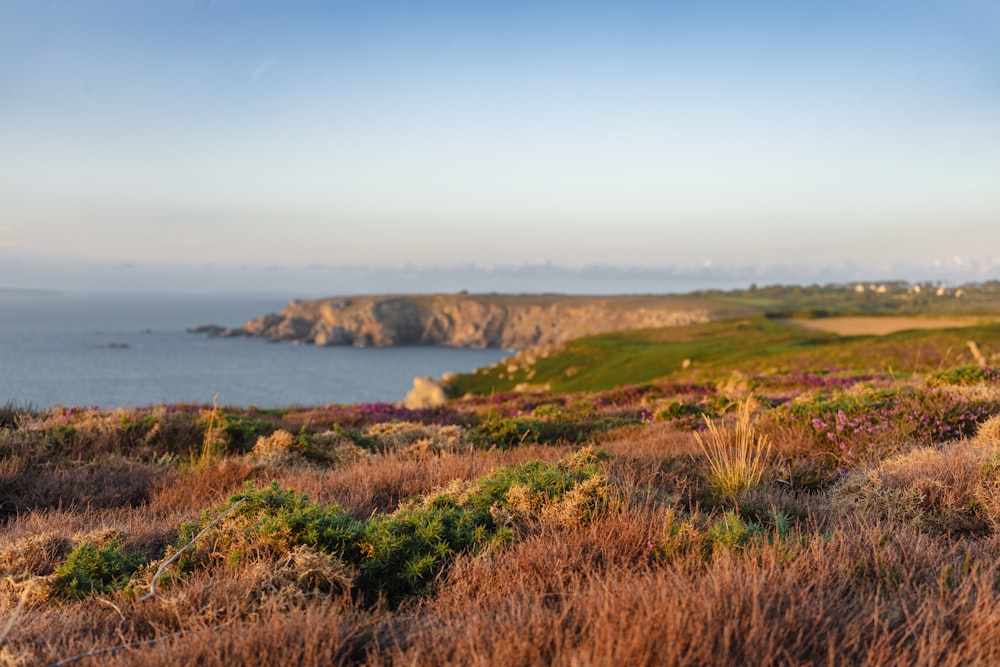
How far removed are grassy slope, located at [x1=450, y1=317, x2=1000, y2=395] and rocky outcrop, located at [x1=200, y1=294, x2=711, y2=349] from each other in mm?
99150

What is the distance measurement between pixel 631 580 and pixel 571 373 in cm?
4982

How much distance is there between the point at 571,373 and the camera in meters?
53.0

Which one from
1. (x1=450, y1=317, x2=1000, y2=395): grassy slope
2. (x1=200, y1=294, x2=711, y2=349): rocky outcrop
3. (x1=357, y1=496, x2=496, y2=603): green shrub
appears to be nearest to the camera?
(x1=357, y1=496, x2=496, y2=603): green shrub

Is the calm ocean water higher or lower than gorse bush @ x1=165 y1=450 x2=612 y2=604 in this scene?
lower

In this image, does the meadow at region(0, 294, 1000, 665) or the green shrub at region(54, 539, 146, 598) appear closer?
the meadow at region(0, 294, 1000, 665)

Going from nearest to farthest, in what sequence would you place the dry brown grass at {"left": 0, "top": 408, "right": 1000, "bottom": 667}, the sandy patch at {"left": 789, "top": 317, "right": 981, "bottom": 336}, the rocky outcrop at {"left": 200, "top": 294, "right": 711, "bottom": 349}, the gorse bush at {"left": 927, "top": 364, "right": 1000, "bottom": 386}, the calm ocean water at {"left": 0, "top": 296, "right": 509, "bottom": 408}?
the dry brown grass at {"left": 0, "top": 408, "right": 1000, "bottom": 667}
the gorse bush at {"left": 927, "top": 364, "right": 1000, "bottom": 386}
the sandy patch at {"left": 789, "top": 317, "right": 981, "bottom": 336}
the calm ocean water at {"left": 0, "top": 296, "right": 509, "bottom": 408}
the rocky outcrop at {"left": 200, "top": 294, "right": 711, "bottom": 349}

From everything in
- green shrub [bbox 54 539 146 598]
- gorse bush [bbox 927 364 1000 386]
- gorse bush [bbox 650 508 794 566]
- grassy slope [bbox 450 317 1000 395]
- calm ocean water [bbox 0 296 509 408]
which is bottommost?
calm ocean water [bbox 0 296 509 408]

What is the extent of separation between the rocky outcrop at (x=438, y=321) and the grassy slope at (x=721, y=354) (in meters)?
99.1

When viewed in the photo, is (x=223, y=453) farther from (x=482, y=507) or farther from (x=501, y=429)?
(x=482, y=507)

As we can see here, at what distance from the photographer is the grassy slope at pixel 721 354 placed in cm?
3322

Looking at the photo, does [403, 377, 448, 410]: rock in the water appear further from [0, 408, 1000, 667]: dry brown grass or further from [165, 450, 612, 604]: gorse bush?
[165, 450, 612, 604]: gorse bush

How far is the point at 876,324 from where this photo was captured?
189 feet

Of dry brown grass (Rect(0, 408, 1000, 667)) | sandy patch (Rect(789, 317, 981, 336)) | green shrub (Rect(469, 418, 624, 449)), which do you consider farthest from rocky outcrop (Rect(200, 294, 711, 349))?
dry brown grass (Rect(0, 408, 1000, 667))

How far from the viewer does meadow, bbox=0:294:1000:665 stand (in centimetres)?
276
